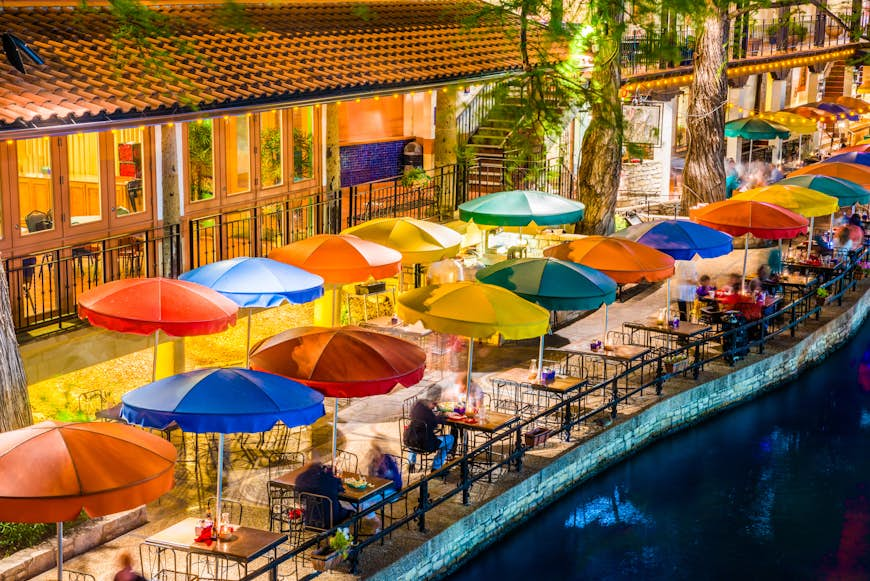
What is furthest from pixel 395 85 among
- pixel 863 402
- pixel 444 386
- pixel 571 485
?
pixel 863 402

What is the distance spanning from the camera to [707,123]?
31984 mm

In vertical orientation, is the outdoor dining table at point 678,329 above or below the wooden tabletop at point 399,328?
below

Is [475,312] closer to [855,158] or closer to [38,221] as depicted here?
[38,221]

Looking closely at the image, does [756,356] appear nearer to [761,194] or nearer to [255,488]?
[761,194]

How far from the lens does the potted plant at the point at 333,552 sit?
42.4ft

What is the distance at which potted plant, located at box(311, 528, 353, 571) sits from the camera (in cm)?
1291

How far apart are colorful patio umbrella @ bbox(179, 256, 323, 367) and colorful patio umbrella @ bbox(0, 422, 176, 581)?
17.0 feet

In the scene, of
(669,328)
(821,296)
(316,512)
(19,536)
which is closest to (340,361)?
(316,512)

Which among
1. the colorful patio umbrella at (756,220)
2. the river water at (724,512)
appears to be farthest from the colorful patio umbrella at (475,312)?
the colorful patio umbrella at (756,220)

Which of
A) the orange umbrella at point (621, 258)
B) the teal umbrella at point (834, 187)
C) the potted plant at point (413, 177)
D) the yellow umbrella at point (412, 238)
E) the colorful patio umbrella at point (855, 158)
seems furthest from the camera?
the colorful patio umbrella at point (855, 158)

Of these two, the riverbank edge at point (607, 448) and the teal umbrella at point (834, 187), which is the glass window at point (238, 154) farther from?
the teal umbrella at point (834, 187)

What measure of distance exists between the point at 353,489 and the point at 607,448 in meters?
5.62

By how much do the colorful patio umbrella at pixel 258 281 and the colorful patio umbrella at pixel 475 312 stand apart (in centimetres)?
134

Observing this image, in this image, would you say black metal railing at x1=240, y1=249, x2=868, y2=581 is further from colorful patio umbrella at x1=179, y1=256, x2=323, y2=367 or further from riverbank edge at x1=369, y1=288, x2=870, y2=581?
colorful patio umbrella at x1=179, y1=256, x2=323, y2=367
